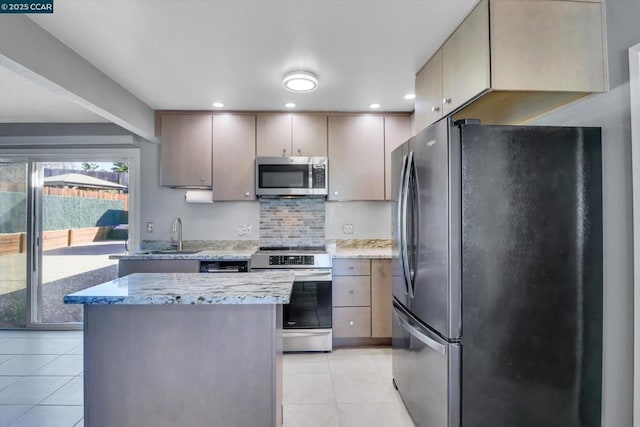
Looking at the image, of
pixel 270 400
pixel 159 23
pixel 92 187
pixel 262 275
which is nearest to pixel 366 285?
pixel 262 275

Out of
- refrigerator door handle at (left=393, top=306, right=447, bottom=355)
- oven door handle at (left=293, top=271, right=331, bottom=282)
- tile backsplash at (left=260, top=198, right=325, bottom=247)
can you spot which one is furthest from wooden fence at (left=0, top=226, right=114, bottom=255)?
refrigerator door handle at (left=393, top=306, right=447, bottom=355)

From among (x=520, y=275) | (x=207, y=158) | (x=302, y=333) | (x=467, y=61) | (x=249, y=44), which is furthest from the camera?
(x=207, y=158)

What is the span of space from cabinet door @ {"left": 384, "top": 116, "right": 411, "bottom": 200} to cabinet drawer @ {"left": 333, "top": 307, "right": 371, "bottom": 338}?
123 centimetres

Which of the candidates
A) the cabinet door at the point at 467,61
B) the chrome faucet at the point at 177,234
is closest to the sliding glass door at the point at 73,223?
the chrome faucet at the point at 177,234

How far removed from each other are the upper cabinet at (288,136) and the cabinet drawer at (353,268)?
3.84 feet

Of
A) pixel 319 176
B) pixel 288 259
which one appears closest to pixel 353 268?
pixel 288 259

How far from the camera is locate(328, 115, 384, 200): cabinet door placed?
3500 millimetres

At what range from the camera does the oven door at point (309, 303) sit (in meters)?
3.06

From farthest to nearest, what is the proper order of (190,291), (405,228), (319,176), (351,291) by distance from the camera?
(319,176), (351,291), (405,228), (190,291)

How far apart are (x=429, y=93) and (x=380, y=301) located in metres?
1.91

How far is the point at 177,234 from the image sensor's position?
3.67 meters

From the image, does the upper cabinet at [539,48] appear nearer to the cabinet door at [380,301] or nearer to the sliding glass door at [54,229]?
the cabinet door at [380,301]

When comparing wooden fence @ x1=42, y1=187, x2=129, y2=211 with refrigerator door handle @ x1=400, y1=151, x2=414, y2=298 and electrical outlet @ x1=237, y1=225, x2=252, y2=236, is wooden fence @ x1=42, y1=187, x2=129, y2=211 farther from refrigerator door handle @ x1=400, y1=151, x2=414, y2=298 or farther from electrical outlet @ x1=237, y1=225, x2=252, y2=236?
refrigerator door handle @ x1=400, y1=151, x2=414, y2=298

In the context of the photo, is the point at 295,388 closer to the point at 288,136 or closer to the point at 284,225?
the point at 284,225
